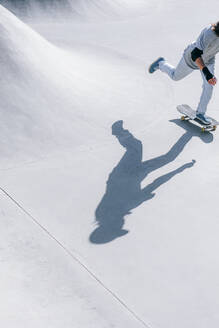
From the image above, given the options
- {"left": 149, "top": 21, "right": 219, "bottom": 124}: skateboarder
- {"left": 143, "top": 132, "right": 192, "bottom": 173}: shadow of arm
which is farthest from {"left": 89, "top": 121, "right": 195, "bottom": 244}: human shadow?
{"left": 149, "top": 21, "right": 219, "bottom": 124}: skateboarder

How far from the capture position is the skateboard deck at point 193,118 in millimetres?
8211

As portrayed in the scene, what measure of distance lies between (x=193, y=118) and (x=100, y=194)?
9.48ft

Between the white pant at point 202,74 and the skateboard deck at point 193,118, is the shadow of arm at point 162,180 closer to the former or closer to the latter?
the skateboard deck at point 193,118

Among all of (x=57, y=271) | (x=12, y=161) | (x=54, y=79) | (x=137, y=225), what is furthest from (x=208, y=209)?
(x=54, y=79)

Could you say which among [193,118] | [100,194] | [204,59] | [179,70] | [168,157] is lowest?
[100,194]

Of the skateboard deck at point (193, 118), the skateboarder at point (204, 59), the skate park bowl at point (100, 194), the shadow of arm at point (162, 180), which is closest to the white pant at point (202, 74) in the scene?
the skateboarder at point (204, 59)

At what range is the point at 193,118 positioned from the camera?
8.35m

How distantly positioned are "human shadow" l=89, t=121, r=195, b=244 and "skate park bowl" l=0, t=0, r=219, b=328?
0.01 metres

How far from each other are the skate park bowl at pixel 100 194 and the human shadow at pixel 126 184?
1 centimetres

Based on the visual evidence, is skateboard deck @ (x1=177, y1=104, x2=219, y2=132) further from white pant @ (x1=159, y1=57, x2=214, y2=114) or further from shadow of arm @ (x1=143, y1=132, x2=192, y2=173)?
shadow of arm @ (x1=143, y1=132, x2=192, y2=173)

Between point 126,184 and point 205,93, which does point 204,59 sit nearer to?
point 205,93

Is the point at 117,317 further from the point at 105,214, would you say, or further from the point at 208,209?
the point at 208,209

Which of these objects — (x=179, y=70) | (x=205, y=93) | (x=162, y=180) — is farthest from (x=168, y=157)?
(x=179, y=70)

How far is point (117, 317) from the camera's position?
432cm
